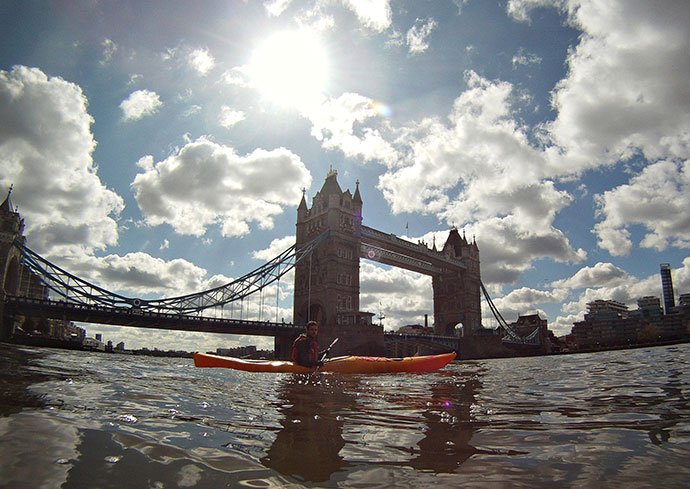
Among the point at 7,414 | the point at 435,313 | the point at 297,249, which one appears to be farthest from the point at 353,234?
the point at 7,414

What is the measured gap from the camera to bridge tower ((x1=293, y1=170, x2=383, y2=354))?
4453 centimetres

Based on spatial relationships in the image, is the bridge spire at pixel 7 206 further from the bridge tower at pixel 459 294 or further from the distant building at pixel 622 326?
the distant building at pixel 622 326

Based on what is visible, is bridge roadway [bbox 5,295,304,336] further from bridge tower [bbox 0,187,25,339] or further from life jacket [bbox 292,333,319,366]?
life jacket [bbox 292,333,319,366]

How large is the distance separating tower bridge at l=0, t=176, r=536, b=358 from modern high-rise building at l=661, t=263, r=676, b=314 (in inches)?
5123

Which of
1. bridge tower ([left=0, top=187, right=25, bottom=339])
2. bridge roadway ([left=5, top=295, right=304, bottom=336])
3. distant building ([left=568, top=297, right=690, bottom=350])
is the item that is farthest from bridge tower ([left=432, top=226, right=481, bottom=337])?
distant building ([left=568, top=297, right=690, bottom=350])

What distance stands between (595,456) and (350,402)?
3.29 m

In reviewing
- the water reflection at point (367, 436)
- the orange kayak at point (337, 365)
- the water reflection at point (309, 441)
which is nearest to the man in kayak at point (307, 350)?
the orange kayak at point (337, 365)

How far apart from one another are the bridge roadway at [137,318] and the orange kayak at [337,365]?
29633mm

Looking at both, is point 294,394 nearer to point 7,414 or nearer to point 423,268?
point 7,414

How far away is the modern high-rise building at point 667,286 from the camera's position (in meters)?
151

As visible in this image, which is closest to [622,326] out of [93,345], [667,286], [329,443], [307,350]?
[667,286]

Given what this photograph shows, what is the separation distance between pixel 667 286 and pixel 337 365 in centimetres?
19036

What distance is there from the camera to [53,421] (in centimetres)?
293

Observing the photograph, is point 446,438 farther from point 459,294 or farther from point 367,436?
point 459,294
